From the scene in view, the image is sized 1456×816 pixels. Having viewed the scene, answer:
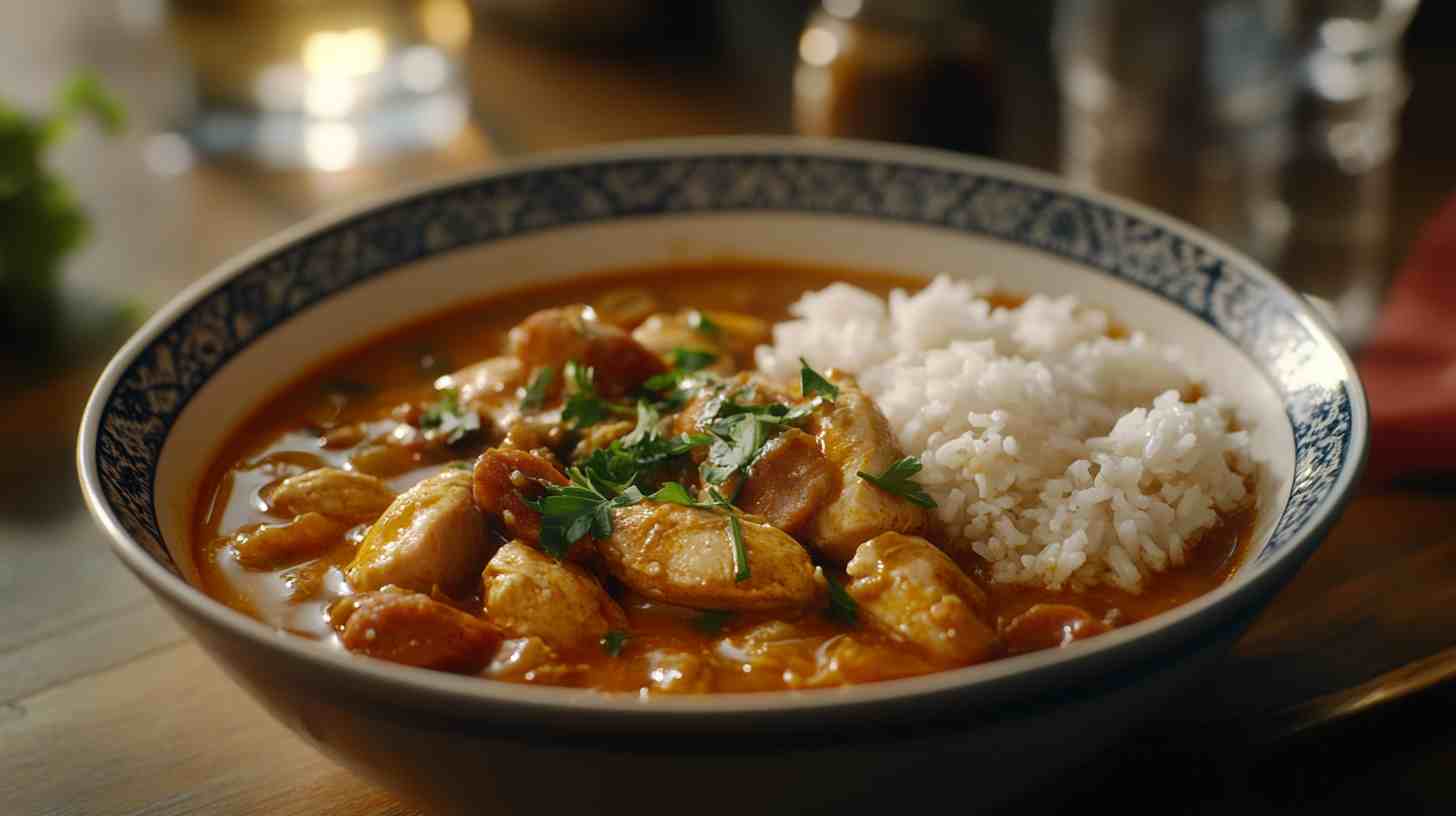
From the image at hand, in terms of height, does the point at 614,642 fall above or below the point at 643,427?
below

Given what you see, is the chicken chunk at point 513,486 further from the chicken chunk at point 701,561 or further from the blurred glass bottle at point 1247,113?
the blurred glass bottle at point 1247,113

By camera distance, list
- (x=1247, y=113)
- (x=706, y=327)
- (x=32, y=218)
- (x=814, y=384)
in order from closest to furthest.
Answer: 1. (x=814, y=384)
2. (x=706, y=327)
3. (x=32, y=218)
4. (x=1247, y=113)

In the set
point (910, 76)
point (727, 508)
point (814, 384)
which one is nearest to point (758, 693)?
point (727, 508)

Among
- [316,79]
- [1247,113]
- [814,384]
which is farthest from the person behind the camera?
[316,79]

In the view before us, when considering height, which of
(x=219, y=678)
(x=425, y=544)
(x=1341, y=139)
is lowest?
(x=219, y=678)

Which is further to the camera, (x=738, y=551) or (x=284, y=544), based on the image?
(x=284, y=544)

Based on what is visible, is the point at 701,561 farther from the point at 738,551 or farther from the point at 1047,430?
the point at 1047,430

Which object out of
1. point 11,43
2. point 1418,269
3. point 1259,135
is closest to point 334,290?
point 1418,269

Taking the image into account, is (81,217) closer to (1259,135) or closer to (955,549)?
(955,549)
